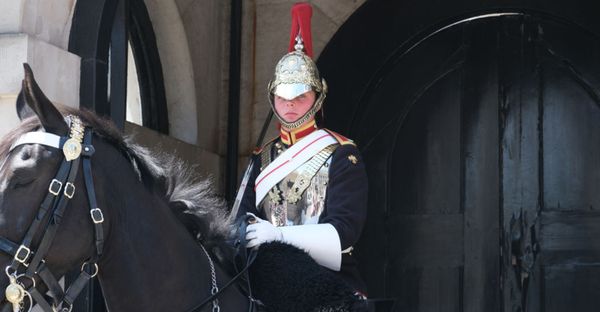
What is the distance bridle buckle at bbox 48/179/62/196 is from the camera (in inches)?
107

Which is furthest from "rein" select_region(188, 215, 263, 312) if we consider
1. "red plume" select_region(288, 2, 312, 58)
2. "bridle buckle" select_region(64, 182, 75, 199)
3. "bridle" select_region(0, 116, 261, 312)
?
"red plume" select_region(288, 2, 312, 58)

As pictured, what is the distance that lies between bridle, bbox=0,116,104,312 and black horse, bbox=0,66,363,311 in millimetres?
12

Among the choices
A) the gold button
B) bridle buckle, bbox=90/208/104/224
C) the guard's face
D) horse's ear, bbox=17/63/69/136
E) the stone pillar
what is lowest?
bridle buckle, bbox=90/208/104/224

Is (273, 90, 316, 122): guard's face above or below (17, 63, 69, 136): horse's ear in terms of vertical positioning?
above

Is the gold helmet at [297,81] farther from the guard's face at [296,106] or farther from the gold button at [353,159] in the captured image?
the gold button at [353,159]

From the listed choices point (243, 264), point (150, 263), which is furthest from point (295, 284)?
point (150, 263)

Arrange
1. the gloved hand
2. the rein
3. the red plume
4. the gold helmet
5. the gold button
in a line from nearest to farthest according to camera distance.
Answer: the rein, the gloved hand, the gold button, the gold helmet, the red plume

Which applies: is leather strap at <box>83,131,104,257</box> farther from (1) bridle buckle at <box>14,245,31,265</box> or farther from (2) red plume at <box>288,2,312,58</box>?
(2) red plume at <box>288,2,312,58</box>

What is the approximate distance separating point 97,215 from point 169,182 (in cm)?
40

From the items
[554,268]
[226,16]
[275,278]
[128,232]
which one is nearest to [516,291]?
[554,268]

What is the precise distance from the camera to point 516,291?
6039 mm

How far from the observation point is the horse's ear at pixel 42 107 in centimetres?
280

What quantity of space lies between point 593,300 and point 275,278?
3100 mm

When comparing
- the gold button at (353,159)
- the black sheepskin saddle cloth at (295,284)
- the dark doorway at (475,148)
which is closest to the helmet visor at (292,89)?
the gold button at (353,159)
